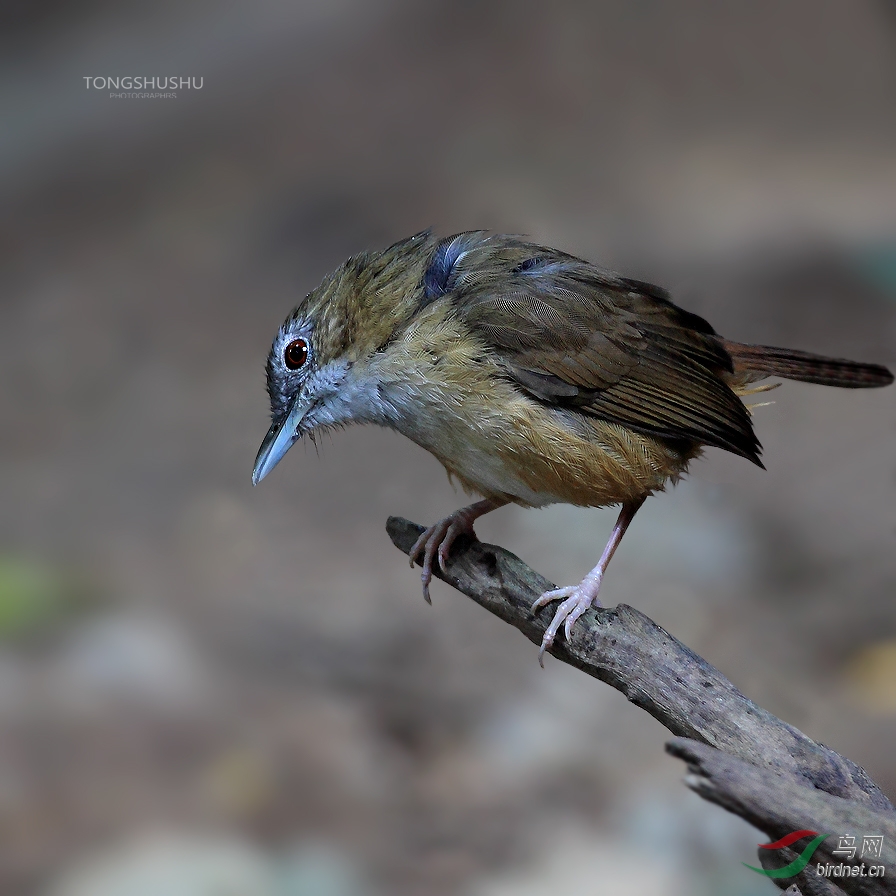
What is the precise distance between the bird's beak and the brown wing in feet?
2.18

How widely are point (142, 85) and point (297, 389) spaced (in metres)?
4.05

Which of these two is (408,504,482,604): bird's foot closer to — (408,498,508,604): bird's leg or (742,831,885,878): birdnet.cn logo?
(408,498,508,604): bird's leg

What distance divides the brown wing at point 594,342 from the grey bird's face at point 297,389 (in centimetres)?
50

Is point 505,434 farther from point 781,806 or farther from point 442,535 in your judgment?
point 781,806

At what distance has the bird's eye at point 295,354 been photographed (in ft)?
11.6

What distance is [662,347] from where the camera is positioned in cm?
356

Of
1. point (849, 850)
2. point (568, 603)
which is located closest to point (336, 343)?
point (568, 603)

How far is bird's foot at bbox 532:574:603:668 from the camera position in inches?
127

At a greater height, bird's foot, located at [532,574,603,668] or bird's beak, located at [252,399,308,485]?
bird's beak, located at [252,399,308,485]

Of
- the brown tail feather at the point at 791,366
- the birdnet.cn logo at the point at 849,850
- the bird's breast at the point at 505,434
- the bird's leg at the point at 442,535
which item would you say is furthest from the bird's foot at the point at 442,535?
the birdnet.cn logo at the point at 849,850

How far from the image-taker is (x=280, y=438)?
11.9 ft

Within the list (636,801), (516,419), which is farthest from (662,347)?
(636,801)

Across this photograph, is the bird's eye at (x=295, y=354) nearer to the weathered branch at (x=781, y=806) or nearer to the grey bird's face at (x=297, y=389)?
the grey bird's face at (x=297, y=389)

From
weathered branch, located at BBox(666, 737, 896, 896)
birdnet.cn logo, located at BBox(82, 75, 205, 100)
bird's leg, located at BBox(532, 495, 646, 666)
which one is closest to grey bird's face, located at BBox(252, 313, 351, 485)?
bird's leg, located at BBox(532, 495, 646, 666)
